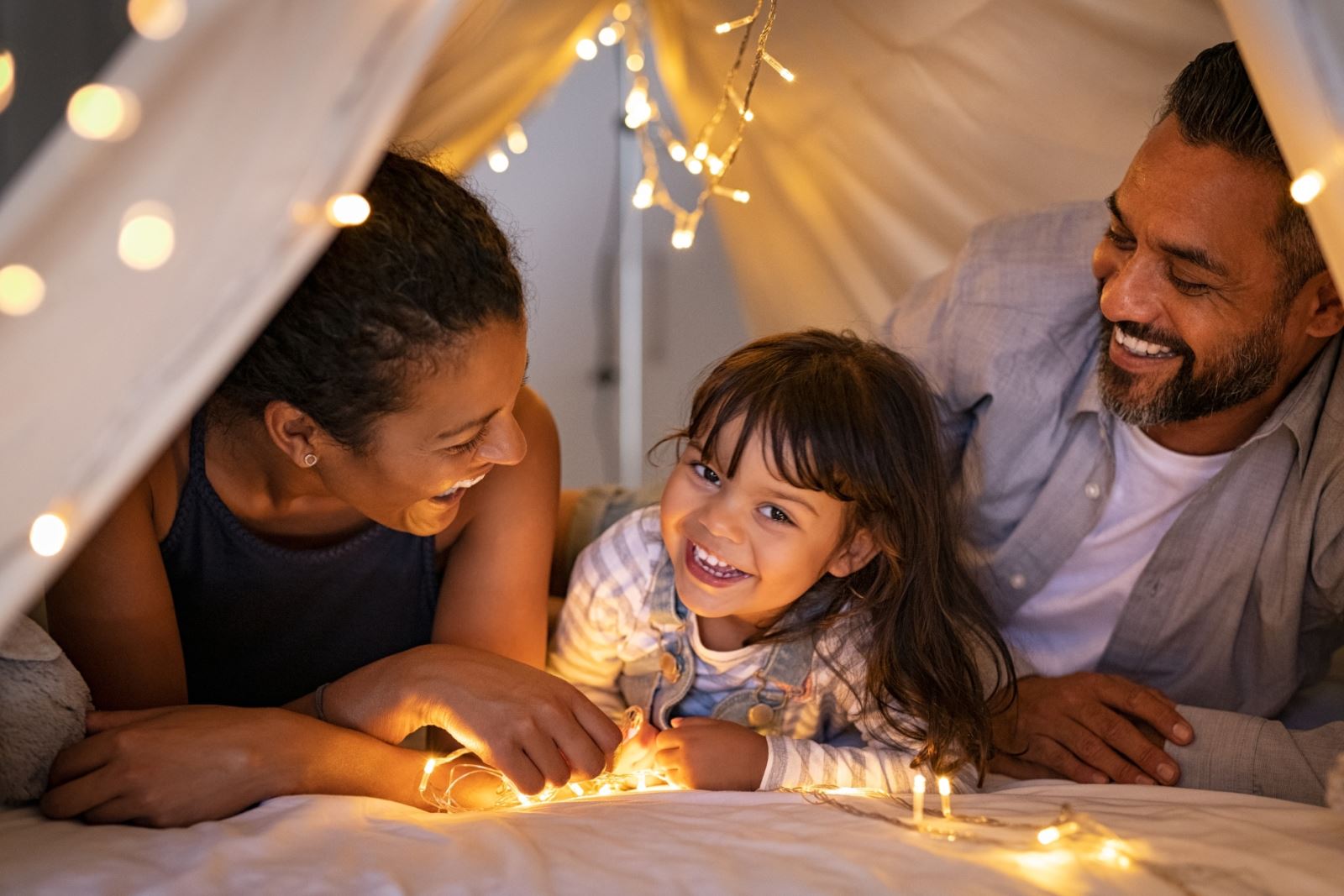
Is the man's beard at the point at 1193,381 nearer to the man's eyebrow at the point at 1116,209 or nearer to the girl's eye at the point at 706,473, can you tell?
the man's eyebrow at the point at 1116,209

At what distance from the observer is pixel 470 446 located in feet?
4.14

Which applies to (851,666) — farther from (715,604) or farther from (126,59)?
(126,59)

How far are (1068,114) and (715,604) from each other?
998 millimetres

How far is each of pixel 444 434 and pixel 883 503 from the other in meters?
0.58

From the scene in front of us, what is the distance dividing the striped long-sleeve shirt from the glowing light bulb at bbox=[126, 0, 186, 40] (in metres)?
1.00

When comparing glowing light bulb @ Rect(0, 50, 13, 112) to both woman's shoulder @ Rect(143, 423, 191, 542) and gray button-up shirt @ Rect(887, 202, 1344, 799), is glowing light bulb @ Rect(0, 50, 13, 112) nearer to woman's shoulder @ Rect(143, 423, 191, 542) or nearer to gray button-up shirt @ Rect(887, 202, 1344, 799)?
woman's shoulder @ Rect(143, 423, 191, 542)

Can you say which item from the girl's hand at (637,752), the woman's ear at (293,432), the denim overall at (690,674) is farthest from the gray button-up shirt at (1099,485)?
the woman's ear at (293,432)

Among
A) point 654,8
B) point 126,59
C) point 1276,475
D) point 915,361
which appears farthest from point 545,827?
point 654,8

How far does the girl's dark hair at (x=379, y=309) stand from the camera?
1.15 m

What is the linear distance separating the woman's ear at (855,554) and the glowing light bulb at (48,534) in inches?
39.0

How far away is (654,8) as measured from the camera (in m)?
2.15

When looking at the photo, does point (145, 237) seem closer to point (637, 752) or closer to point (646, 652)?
point (637, 752)

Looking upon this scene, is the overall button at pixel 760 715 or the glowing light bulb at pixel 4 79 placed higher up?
the glowing light bulb at pixel 4 79

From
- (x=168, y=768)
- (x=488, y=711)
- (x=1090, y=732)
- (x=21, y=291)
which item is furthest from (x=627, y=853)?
(x=1090, y=732)
